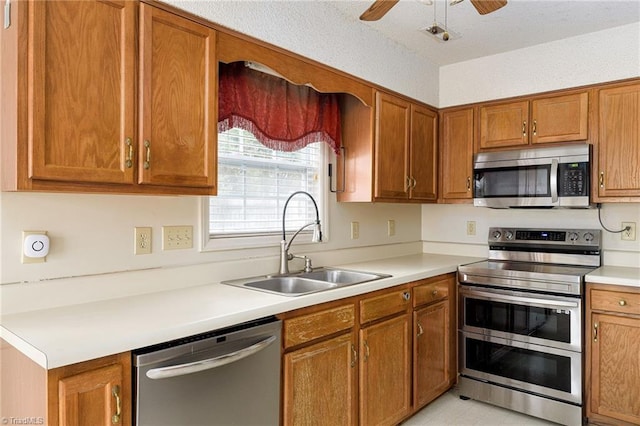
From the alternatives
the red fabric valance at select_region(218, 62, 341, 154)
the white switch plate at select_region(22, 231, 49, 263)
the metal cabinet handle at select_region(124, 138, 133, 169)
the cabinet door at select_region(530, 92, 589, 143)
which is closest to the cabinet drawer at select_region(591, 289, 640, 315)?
the cabinet door at select_region(530, 92, 589, 143)

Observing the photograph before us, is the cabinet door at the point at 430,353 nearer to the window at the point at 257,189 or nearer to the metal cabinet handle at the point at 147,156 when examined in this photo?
the window at the point at 257,189

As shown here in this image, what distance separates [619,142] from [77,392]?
3.07 metres

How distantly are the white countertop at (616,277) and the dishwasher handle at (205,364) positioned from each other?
1944mm

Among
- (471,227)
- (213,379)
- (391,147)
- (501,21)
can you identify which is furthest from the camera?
(471,227)

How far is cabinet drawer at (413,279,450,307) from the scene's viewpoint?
8.56ft

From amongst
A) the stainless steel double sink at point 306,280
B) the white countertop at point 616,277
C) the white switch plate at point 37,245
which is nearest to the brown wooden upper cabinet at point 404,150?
the stainless steel double sink at point 306,280

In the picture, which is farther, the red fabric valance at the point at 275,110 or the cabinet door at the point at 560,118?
the cabinet door at the point at 560,118

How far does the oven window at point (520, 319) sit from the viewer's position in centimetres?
259

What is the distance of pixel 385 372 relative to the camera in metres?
2.37

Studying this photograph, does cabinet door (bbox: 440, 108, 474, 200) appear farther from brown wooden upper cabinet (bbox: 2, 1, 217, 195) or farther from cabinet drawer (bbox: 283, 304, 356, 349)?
brown wooden upper cabinet (bbox: 2, 1, 217, 195)

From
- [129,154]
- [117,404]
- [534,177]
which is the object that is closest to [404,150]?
[534,177]

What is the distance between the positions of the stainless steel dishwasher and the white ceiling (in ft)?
5.63

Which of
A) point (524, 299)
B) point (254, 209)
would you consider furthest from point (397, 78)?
point (524, 299)

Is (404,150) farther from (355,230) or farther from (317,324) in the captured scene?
(317,324)
